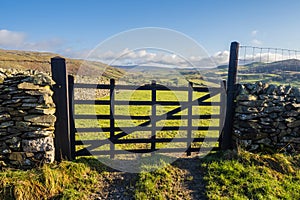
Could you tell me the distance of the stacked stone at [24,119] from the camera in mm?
3758

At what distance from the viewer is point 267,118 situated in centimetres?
488

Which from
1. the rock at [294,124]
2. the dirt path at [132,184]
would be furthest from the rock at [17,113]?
the rock at [294,124]

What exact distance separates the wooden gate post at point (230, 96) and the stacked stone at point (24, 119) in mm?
4120

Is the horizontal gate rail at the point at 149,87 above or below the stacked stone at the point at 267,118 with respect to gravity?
above

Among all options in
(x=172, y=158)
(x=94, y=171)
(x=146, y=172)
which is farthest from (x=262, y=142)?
(x=94, y=171)

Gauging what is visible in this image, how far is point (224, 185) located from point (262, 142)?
6.18ft

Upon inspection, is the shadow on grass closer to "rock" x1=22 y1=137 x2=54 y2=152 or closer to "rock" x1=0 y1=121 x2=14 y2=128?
"rock" x1=22 y1=137 x2=54 y2=152

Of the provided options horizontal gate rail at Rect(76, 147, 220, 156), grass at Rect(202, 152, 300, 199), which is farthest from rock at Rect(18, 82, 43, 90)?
grass at Rect(202, 152, 300, 199)

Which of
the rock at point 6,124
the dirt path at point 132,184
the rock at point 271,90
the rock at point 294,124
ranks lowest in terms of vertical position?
the dirt path at point 132,184

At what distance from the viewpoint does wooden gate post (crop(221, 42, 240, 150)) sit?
4758 mm

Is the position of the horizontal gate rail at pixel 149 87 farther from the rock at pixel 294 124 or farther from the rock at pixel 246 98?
the rock at pixel 294 124

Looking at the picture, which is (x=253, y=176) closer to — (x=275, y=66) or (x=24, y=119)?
(x=275, y=66)

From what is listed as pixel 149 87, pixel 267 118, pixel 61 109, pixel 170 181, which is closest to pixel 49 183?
pixel 61 109

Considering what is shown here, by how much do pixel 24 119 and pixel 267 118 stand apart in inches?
217
